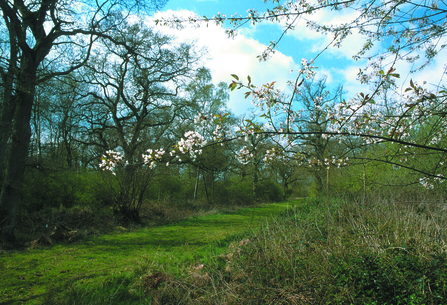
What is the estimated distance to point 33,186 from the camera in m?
7.87

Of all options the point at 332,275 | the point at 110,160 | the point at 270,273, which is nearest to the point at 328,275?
the point at 332,275

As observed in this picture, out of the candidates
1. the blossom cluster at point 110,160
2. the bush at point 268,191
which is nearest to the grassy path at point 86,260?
the blossom cluster at point 110,160

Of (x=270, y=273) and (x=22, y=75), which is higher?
(x=22, y=75)

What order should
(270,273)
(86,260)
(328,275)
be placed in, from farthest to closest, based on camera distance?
(86,260) < (270,273) < (328,275)

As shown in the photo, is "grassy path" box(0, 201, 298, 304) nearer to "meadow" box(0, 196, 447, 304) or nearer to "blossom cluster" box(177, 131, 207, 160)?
"meadow" box(0, 196, 447, 304)

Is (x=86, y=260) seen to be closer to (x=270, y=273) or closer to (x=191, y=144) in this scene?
(x=191, y=144)

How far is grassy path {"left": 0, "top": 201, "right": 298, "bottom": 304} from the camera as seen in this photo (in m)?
3.43

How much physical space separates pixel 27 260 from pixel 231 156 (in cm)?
1442

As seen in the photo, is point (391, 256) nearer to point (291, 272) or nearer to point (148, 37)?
point (291, 272)

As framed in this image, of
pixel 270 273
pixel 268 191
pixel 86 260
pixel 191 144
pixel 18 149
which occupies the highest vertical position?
pixel 18 149

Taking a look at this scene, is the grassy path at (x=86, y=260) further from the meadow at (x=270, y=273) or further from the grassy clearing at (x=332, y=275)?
the grassy clearing at (x=332, y=275)

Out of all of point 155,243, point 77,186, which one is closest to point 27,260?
point 155,243

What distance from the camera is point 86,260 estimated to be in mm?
4676

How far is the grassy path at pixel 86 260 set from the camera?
135 inches
